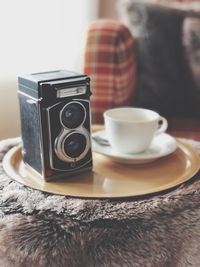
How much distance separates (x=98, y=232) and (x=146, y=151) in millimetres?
262

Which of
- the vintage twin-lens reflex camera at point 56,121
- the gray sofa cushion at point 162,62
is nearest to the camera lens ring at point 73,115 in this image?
the vintage twin-lens reflex camera at point 56,121

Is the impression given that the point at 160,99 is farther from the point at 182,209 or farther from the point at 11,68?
the point at 182,209

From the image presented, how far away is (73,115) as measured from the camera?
763 mm

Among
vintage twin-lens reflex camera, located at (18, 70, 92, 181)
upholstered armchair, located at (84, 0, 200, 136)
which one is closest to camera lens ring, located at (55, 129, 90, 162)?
vintage twin-lens reflex camera, located at (18, 70, 92, 181)

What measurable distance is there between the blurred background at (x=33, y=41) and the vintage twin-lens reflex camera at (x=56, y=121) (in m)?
0.73

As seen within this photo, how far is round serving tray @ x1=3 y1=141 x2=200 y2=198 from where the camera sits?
74cm

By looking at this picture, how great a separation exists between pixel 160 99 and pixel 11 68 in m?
0.52

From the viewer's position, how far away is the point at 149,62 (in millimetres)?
1475

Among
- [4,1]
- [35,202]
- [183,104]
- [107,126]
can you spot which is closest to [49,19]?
[4,1]

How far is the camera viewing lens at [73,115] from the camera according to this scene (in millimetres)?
751

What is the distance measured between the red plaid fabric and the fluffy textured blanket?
28.1 inches

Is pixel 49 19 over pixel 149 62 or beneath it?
over

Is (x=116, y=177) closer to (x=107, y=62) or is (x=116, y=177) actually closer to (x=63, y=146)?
(x=63, y=146)

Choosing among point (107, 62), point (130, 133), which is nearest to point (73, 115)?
point (130, 133)
